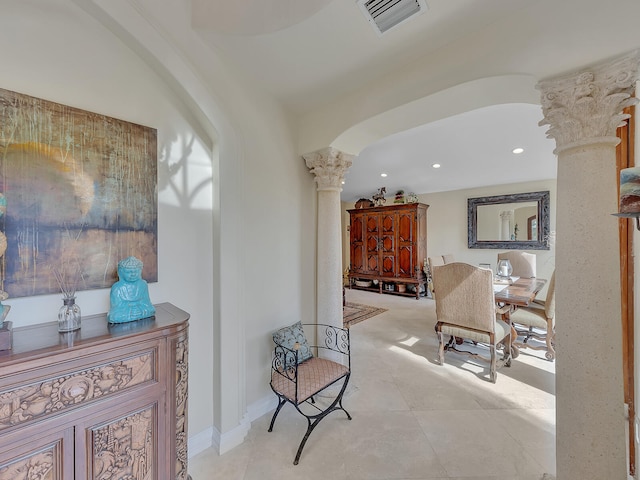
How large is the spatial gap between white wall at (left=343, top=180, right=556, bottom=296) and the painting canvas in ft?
19.8

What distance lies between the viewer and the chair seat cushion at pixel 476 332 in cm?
268

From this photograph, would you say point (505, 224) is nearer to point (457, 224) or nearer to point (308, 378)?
point (457, 224)

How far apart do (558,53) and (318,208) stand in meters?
1.92

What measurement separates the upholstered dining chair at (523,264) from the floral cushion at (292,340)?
162 inches

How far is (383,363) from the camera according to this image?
9.98 ft

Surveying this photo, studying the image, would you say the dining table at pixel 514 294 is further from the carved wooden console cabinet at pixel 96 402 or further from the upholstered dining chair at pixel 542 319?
the carved wooden console cabinet at pixel 96 402

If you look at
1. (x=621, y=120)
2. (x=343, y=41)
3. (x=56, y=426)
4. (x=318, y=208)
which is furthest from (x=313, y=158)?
(x=56, y=426)

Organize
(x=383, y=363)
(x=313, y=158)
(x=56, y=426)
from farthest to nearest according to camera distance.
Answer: (x=383, y=363) < (x=313, y=158) < (x=56, y=426)

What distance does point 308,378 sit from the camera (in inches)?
76.9

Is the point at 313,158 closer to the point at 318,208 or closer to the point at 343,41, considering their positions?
the point at 318,208

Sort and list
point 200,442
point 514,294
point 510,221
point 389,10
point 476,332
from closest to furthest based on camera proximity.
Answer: point 389,10, point 200,442, point 476,332, point 514,294, point 510,221

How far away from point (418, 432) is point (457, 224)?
502cm

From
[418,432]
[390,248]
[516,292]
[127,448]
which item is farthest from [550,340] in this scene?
[127,448]

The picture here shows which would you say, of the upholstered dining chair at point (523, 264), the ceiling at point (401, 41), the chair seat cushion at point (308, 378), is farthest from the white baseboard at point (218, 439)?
the upholstered dining chair at point (523, 264)
